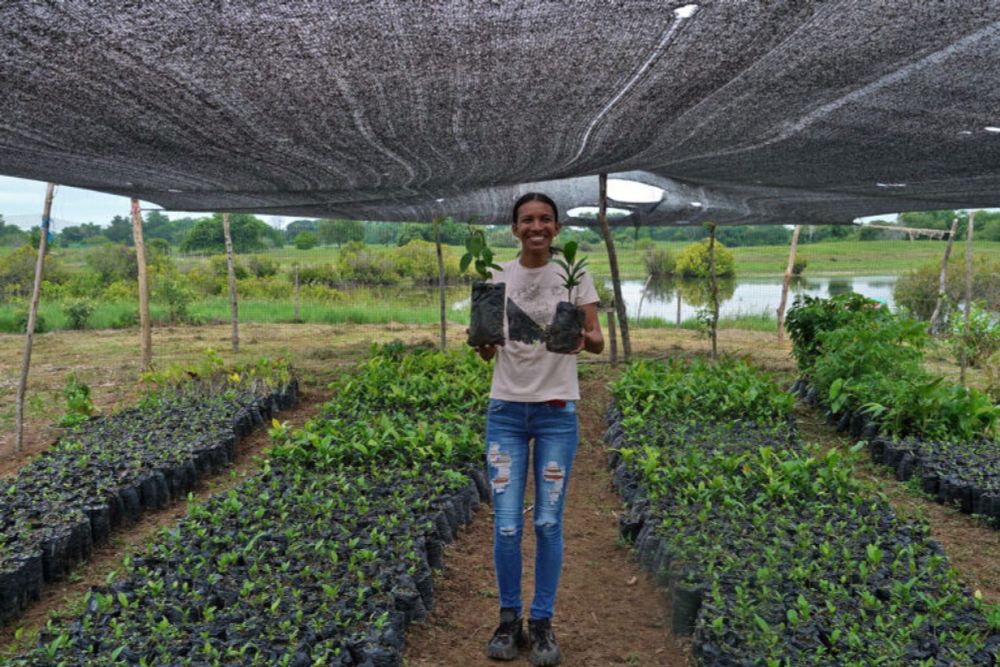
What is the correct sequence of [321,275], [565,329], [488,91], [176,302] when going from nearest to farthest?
[565,329]
[488,91]
[176,302]
[321,275]

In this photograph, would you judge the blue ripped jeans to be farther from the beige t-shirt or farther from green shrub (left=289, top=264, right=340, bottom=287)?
green shrub (left=289, top=264, right=340, bottom=287)

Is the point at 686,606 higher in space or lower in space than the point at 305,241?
lower

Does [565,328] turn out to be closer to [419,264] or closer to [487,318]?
[487,318]

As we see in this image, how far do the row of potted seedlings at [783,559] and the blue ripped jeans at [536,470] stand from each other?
653mm

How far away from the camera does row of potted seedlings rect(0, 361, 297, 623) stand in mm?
3828

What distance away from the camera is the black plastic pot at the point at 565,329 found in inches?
101

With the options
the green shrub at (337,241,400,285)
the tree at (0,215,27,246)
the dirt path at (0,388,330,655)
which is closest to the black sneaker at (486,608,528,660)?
the dirt path at (0,388,330,655)

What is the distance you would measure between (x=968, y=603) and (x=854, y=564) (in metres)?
0.42

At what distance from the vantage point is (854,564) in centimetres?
320

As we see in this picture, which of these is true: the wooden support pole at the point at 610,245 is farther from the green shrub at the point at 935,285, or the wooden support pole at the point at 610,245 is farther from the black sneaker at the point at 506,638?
the green shrub at the point at 935,285

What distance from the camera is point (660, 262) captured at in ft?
110

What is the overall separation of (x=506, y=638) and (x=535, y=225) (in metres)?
1.56

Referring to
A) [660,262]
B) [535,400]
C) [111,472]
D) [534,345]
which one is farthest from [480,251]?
[660,262]

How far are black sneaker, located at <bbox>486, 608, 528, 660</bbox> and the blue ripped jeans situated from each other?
221mm
